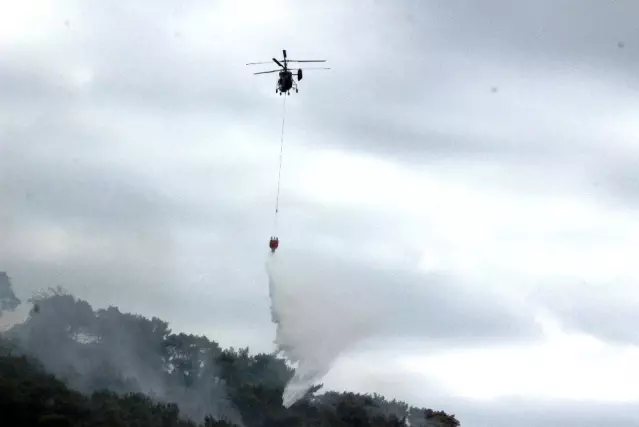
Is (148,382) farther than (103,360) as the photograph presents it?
Yes

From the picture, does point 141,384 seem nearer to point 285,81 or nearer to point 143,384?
point 143,384

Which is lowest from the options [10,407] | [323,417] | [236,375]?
[10,407]

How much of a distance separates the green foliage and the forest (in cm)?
14

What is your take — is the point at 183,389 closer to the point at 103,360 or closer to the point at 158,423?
the point at 103,360


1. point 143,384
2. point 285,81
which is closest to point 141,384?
point 143,384

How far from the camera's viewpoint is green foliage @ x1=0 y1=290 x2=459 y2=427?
87.6 meters

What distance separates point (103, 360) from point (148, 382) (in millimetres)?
10795

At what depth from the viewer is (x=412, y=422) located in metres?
129

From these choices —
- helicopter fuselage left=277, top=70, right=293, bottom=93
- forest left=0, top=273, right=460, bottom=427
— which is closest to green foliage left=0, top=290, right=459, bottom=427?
forest left=0, top=273, right=460, bottom=427

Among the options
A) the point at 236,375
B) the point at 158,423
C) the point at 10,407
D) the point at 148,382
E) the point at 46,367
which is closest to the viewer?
the point at 10,407

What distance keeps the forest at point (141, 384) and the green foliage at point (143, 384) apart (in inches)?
5.5

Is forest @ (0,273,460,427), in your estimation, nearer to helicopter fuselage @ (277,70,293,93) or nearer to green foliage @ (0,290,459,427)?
green foliage @ (0,290,459,427)

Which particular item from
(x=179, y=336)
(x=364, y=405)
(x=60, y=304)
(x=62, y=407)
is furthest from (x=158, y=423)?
(x=179, y=336)

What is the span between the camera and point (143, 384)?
13638 centimetres
